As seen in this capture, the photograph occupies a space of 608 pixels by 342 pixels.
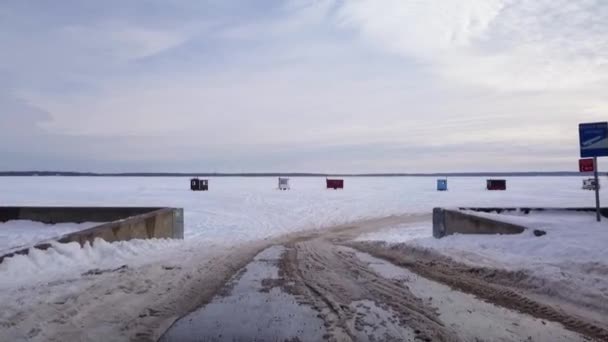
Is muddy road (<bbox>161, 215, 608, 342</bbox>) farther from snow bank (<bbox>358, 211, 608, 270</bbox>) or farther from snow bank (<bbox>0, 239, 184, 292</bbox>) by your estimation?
snow bank (<bbox>0, 239, 184, 292</bbox>)

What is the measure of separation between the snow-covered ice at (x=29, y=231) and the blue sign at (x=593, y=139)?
12.4 meters

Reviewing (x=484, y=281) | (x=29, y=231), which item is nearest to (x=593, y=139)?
(x=484, y=281)

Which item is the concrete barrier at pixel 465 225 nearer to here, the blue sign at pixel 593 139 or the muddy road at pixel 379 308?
the blue sign at pixel 593 139

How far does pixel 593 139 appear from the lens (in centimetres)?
1100

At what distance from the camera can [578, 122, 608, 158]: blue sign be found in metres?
10.9

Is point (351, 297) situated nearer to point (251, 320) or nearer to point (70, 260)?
point (251, 320)

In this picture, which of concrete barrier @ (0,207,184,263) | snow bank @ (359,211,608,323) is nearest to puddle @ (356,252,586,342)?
snow bank @ (359,211,608,323)

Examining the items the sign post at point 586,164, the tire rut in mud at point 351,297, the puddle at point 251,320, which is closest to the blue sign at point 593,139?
the sign post at point 586,164

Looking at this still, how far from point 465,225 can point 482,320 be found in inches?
340

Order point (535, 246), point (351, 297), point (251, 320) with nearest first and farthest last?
point (251, 320)
point (351, 297)
point (535, 246)

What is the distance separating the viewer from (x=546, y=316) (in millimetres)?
5195

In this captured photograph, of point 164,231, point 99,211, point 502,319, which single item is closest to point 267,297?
point 502,319

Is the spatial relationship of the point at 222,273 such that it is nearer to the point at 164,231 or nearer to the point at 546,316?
the point at 546,316

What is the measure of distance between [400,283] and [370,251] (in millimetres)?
3625
